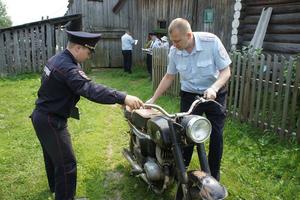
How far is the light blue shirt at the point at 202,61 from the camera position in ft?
12.9

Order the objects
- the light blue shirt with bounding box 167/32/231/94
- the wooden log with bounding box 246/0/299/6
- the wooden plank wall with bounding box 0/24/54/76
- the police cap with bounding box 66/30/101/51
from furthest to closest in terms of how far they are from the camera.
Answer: the wooden plank wall with bounding box 0/24/54/76
the wooden log with bounding box 246/0/299/6
the light blue shirt with bounding box 167/32/231/94
the police cap with bounding box 66/30/101/51

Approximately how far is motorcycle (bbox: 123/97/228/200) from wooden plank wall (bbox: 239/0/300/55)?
253 inches

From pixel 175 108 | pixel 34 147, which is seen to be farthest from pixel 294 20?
pixel 34 147

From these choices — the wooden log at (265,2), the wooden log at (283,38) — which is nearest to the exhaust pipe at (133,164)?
the wooden log at (283,38)

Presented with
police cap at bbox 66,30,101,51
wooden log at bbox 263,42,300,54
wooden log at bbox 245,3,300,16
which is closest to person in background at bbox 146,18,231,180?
police cap at bbox 66,30,101,51

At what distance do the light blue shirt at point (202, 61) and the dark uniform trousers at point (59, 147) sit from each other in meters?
1.50

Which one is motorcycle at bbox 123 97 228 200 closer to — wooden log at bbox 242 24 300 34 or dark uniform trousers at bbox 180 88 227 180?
dark uniform trousers at bbox 180 88 227 180

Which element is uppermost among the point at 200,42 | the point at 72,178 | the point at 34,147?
the point at 200,42

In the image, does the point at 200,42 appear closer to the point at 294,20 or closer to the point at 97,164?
the point at 97,164

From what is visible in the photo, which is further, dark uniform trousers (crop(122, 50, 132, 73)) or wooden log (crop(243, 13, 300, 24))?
dark uniform trousers (crop(122, 50, 132, 73))

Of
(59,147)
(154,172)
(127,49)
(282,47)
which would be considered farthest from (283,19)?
(127,49)

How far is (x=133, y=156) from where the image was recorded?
4691mm

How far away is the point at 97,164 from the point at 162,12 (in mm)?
11298

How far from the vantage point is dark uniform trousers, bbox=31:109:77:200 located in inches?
138
